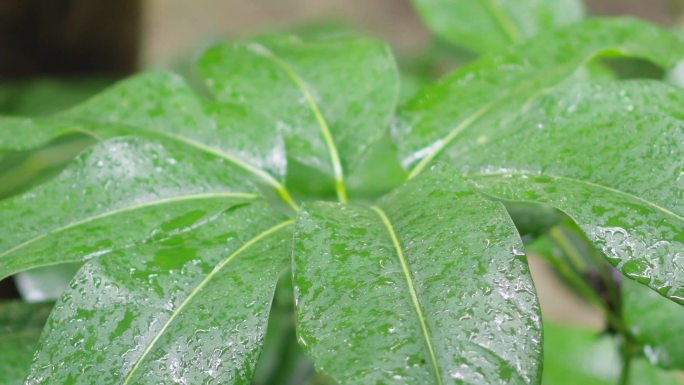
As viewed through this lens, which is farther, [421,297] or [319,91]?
[319,91]

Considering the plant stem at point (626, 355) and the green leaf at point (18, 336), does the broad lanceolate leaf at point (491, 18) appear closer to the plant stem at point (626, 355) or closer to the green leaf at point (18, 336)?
the plant stem at point (626, 355)

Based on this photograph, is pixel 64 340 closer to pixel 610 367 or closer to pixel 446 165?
pixel 446 165

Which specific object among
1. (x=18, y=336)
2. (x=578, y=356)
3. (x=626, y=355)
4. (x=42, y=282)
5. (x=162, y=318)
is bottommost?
(x=578, y=356)

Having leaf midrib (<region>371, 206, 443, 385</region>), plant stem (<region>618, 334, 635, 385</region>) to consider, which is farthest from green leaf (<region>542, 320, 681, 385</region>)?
leaf midrib (<region>371, 206, 443, 385</region>)

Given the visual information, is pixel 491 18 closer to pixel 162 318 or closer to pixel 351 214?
pixel 351 214

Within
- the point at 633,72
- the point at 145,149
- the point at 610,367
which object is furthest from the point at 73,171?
the point at 610,367

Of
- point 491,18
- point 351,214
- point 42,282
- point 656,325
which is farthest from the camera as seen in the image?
point 491,18

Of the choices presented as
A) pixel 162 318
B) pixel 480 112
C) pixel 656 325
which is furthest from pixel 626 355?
pixel 162 318

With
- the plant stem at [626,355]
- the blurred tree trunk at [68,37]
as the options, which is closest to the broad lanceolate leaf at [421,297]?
the plant stem at [626,355]
